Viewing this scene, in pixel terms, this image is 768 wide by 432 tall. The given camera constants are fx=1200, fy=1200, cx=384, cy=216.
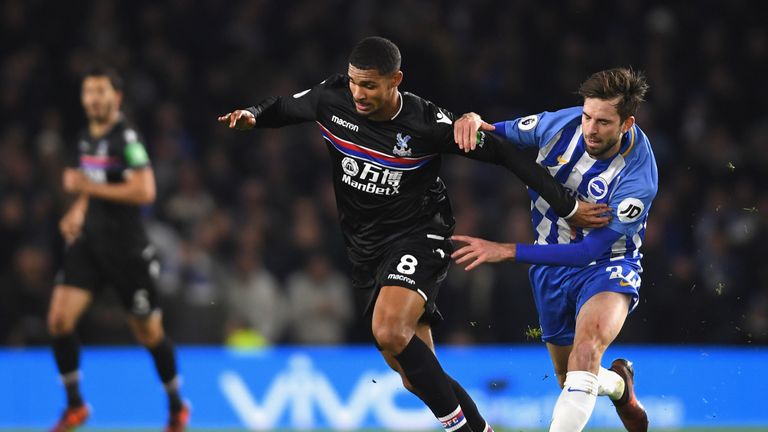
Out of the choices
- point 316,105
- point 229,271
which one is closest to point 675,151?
point 229,271

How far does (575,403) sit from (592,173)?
1.26 metres

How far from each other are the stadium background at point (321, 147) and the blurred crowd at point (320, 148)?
2cm

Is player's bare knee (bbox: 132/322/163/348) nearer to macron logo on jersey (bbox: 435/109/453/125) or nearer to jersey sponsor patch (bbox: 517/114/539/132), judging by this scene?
macron logo on jersey (bbox: 435/109/453/125)

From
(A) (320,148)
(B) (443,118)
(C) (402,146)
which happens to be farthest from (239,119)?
(A) (320,148)

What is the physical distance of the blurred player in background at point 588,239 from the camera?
Result: 20.2 ft

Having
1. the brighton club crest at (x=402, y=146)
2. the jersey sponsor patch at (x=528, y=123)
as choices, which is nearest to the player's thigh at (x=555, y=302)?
the jersey sponsor patch at (x=528, y=123)

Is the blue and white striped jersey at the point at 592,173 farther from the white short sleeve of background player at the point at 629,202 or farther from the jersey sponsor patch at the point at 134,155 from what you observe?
the jersey sponsor patch at the point at 134,155

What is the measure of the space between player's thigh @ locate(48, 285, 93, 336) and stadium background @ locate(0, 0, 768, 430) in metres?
2.75

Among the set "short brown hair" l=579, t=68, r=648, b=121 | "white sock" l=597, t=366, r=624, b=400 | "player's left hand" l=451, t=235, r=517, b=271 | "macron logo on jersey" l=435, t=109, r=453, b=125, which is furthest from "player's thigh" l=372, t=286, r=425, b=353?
"short brown hair" l=579, t=68, r=648, b=121

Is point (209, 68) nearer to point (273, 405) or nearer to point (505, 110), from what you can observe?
point (505, 110)

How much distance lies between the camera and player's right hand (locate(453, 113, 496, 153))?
618 cm

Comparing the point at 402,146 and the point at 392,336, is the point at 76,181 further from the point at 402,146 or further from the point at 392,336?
the point at 392,336

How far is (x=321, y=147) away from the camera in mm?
13180

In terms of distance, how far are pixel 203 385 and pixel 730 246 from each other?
5.52 meters
